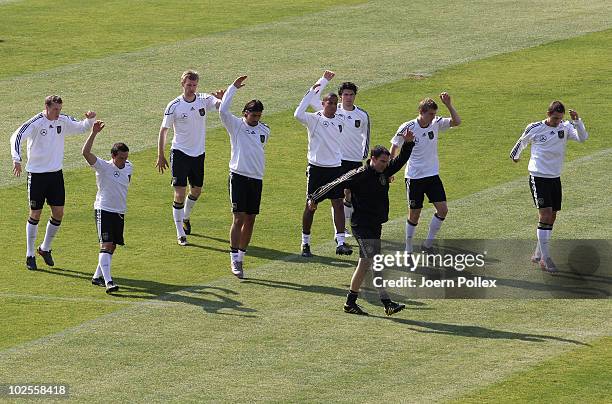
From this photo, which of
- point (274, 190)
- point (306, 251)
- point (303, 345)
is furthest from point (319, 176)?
point (303, 345)

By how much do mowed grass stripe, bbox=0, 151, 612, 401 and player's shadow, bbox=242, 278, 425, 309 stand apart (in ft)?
0.10

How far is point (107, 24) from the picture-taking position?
42.6m

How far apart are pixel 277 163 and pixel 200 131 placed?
516 centimetres

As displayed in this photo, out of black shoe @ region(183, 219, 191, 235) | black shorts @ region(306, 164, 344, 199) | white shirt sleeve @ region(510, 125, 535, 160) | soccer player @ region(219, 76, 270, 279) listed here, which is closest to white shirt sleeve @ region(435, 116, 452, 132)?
white shirt sleeve @ region(510, 125, 535, 160)

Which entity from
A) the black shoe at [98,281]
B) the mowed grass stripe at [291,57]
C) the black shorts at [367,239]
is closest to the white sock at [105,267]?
the black shoe at [98,281]

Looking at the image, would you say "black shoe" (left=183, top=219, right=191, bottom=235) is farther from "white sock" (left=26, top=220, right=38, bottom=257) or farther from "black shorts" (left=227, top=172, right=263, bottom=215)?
"white sock" (left=26, top=220, right=38, bottom=257)

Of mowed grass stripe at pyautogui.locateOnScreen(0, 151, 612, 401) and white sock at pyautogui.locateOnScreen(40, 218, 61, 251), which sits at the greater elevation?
white sock at pyautogui.locateOnScreen(40, 218, 61, 251)

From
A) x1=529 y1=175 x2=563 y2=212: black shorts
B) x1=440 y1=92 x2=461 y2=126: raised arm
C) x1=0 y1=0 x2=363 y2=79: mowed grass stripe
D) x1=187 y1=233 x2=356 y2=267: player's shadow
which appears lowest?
x1=187 y1=233 x2=356 y2=267: player's shadow

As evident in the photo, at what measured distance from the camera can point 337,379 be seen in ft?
→ 54.1

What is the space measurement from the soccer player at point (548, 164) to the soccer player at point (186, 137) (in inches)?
214

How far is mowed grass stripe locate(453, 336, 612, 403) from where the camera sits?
15.7m

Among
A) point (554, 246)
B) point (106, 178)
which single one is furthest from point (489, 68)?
point (106, 178)

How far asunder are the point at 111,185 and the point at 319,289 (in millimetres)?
3472

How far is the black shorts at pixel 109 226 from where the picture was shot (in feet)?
67.1
